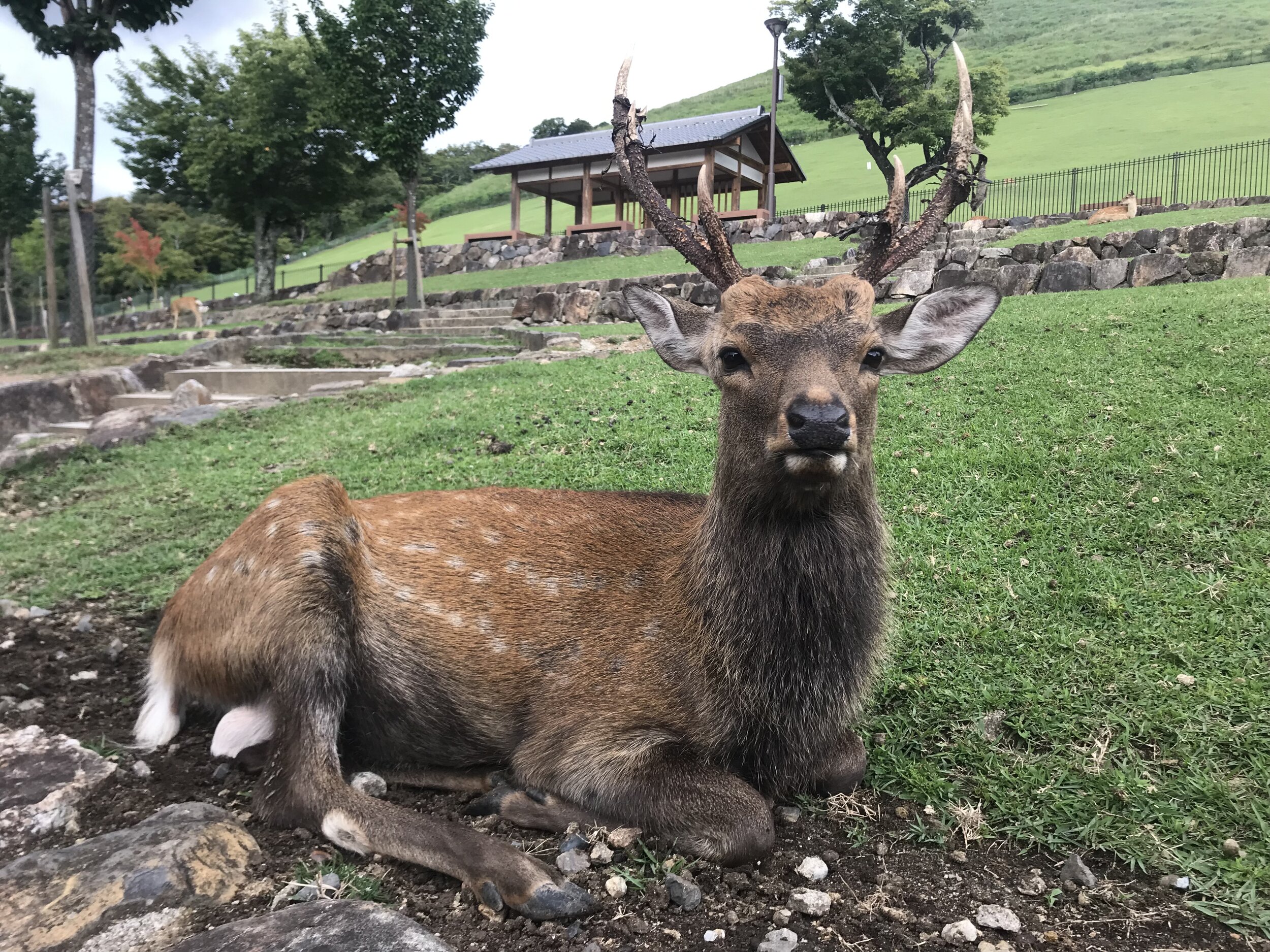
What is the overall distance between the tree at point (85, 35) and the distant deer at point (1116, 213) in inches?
884

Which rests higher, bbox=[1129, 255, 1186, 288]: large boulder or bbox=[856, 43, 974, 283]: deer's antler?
bbox=[1129, 255, 1186, 288]: large boulder

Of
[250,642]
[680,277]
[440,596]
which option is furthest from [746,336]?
[680,277]

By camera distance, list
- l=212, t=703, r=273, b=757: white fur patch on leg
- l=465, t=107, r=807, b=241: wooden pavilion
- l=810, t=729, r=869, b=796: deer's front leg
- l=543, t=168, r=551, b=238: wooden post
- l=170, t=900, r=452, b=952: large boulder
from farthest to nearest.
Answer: l=543, t=168, r=551, b=238: wooden post < l=465, t=107, r=807, b=241: wooden pavilion < l=212, t=703, r=273, b=757: white fur patch on leg < l=810, t=729, r=869, b=796: deer's front leg < l=170, t=900, r=452, b=952: large boulder

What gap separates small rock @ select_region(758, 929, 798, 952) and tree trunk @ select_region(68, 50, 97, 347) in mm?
17089

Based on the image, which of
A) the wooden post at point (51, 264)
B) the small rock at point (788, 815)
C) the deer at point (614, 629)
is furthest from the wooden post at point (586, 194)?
the small rock at point (788, 815)

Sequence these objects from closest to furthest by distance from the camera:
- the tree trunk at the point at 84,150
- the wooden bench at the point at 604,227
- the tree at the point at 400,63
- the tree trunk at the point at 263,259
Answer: the tree trunk at the point at 84,150 → the tree at the point at 400,63 → the wooden bench at the point at 604,227 → the tree trunk at the point at 263,259

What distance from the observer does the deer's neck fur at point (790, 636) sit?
8.85 feet

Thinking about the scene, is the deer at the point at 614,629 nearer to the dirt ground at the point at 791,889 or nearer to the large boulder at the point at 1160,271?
the dirt ground at the point at 791,889

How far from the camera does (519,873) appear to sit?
2275 mm

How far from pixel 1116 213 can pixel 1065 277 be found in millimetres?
9692

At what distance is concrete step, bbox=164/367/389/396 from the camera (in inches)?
473

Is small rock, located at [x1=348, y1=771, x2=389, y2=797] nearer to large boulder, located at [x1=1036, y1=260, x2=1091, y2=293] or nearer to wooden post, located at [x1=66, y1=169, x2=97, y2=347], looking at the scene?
large boulder, located at [x1=1036, y1=260, x2=1091, y2=293]

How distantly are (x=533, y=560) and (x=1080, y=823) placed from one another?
201cm

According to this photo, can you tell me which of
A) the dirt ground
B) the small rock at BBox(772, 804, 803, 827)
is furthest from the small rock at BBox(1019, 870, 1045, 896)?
the small rock at BBox(772, 804, 803, 827)
